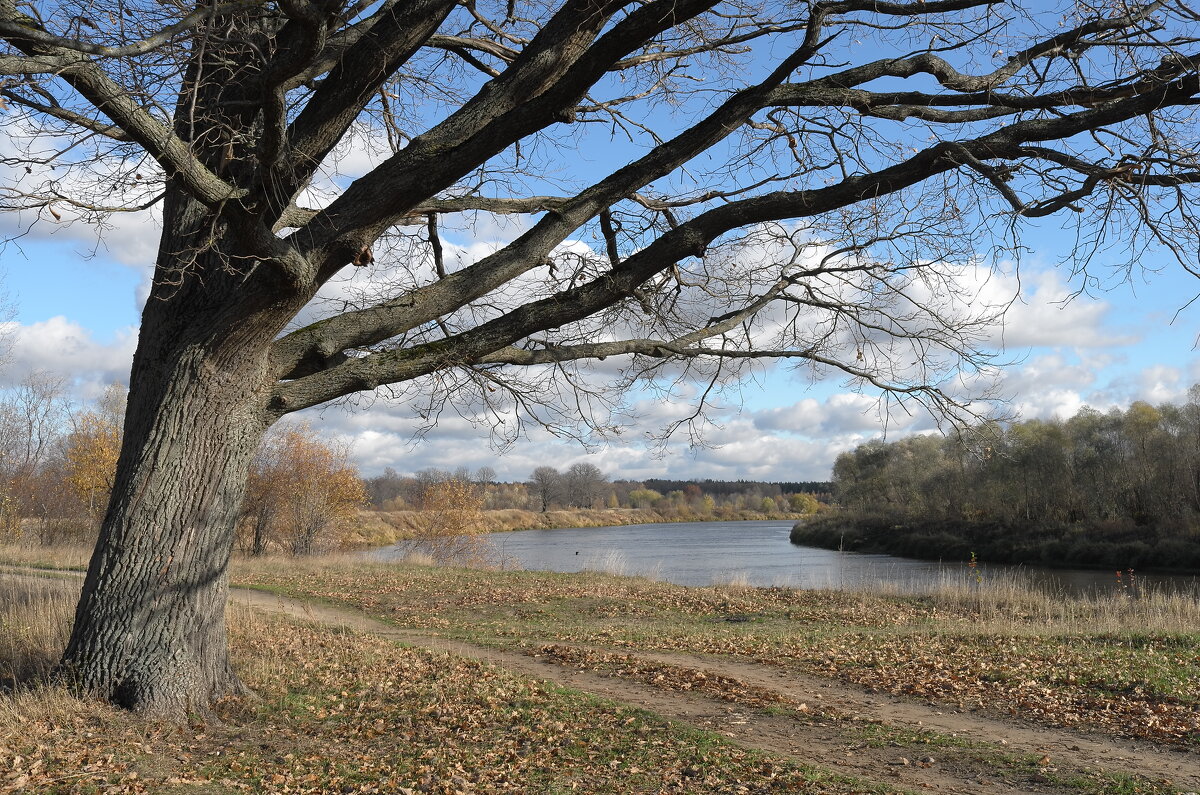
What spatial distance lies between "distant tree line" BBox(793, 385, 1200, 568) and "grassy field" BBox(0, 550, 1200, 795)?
1025 inches

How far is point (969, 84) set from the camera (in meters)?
6.24

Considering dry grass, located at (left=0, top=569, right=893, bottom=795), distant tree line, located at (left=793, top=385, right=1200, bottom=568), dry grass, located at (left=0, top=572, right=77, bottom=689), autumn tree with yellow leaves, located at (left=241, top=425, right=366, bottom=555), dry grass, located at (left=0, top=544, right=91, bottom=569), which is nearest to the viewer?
dry grass, located at (left=0, top=569, right=893, bottom=795)

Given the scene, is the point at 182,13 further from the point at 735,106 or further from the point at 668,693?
the point at 668,693

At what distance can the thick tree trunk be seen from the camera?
19.6 feet

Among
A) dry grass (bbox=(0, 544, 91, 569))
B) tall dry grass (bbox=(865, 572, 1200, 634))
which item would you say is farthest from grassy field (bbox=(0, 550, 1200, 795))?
dry grass (bbox=(0, 544, 91, 569))

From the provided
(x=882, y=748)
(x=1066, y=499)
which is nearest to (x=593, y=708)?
(x=882, y=748)

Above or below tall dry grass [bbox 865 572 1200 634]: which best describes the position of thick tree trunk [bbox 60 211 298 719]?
above

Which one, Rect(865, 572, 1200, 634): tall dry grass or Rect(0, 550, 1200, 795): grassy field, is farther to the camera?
Rect(865, 572, 1200, 634): tall dry grass

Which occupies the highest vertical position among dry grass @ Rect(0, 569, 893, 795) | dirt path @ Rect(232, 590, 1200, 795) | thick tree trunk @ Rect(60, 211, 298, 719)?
thick tree trunk @ Rect(60, 211, 298, 719)

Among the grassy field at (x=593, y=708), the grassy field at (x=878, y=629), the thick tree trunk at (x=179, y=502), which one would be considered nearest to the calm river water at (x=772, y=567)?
the grassy field at (x=878, y=629)

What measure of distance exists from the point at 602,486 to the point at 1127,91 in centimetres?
10431

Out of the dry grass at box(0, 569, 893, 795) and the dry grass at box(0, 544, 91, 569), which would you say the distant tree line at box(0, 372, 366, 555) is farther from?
the dry grass at box(0, 569, 893, 795)

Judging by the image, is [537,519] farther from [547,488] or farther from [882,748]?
[882,748]

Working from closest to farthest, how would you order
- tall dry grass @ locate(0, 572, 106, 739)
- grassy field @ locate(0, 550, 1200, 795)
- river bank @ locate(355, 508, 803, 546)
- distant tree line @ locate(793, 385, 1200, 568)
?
grassy field @ locate(0, 550, 1200, 795)
tall dry grass @ locate(0, 572, 106, 739)
distant tree line @ locate(793, 385, 1200, 568)
river bank @ locate(355, 508, 803, 546)
